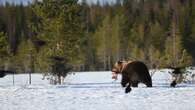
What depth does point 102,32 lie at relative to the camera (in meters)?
93.8

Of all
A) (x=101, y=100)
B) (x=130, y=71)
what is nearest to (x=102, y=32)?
(x=130, y=71)

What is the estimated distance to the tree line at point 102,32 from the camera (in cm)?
3534

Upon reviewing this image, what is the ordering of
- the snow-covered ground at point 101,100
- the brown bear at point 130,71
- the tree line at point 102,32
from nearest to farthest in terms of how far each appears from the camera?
the snow-covered ground at point 101,100
the brown bear at point 130,71
the tree line at point 102,32

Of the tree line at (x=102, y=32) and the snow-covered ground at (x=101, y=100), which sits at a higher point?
the tree line at (x=102, y=32)

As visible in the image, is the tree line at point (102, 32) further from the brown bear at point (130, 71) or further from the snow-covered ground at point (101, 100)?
the snow-covered ground at point (101, 100)

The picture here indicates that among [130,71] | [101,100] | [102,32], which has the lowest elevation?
[101,100]

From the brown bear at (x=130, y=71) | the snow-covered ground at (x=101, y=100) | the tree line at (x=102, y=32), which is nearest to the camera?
the snow-covered ground at (x=101, y=100)

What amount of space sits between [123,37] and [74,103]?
3069 inches

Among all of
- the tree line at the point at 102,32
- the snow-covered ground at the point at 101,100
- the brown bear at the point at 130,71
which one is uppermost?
the tree line at the point at 102,32

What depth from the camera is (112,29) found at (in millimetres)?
94375

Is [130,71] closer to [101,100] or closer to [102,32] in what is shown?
Result: [101,100]

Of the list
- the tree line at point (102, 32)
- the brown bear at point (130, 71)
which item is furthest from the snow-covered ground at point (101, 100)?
the tree line at point (102, 32)

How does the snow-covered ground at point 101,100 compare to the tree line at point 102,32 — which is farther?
the tree line at point 102,32

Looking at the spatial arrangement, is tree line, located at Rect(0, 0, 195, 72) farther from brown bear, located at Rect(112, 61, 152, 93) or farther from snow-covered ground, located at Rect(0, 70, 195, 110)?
snow-covered ground, located at Rect(0, 70, 195, 110)
